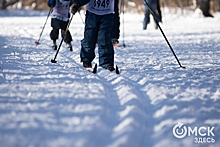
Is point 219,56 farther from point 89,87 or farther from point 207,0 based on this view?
point 207,0

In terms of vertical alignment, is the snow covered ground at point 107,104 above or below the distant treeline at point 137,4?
above

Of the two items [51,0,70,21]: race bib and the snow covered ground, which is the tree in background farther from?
the snow covered ground

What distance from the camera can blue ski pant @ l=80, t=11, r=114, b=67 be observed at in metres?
4.10

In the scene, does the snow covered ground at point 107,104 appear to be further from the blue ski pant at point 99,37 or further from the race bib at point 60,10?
the race bib at point 60,10

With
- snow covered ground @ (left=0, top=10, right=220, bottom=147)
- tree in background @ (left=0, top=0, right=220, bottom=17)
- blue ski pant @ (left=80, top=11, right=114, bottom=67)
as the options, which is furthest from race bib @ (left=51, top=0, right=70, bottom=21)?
tree in background @ (left=0, top=0, right=220, bottom=17)

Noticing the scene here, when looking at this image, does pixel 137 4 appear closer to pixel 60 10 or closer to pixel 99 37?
pixel 60 10

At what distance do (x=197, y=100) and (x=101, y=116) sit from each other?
963mm

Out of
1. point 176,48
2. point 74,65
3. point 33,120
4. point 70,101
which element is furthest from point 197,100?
point 176,48

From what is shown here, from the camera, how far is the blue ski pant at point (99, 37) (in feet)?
13.5

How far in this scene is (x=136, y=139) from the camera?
82.3 inches

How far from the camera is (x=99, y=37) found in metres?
4.12

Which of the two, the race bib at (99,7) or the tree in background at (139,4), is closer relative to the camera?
the race bib at (99,7)

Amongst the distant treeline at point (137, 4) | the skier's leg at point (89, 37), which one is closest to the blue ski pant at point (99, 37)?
the skier's leg at point (89, 37)

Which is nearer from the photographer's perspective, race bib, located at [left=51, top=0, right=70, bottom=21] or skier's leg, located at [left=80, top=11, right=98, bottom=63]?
skier's leg, located at [left=80, top=11, right=98, bottom=63]
